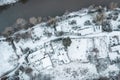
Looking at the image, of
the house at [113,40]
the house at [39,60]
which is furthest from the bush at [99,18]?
the house at [39,60]

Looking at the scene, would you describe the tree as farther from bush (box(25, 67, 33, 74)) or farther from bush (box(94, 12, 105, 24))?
bush (box(25, 67, 33, 74))

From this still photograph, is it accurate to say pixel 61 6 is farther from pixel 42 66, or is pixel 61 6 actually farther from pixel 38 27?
pixel 42 66

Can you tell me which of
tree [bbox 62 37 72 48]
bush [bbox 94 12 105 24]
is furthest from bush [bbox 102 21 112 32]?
tree [bbox 62 37 72 48]

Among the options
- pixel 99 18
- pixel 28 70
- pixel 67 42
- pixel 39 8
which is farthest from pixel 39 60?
pixel 99 18

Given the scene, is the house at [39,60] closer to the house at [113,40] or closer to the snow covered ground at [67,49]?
the snow covered ground at [67,49]

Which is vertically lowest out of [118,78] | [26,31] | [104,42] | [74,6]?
[118,78]

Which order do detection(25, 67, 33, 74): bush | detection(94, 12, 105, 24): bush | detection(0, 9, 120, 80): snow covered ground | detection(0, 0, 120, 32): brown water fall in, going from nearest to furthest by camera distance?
detection(0, 9, 120, 80): snow covered ground → detection(25, 67, 33, 74): bush → detection(94, 12, 105, 24): bush → detection(0, 0, 120, 32): brown water

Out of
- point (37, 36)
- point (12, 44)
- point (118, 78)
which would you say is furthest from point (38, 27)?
point (118, 78)
